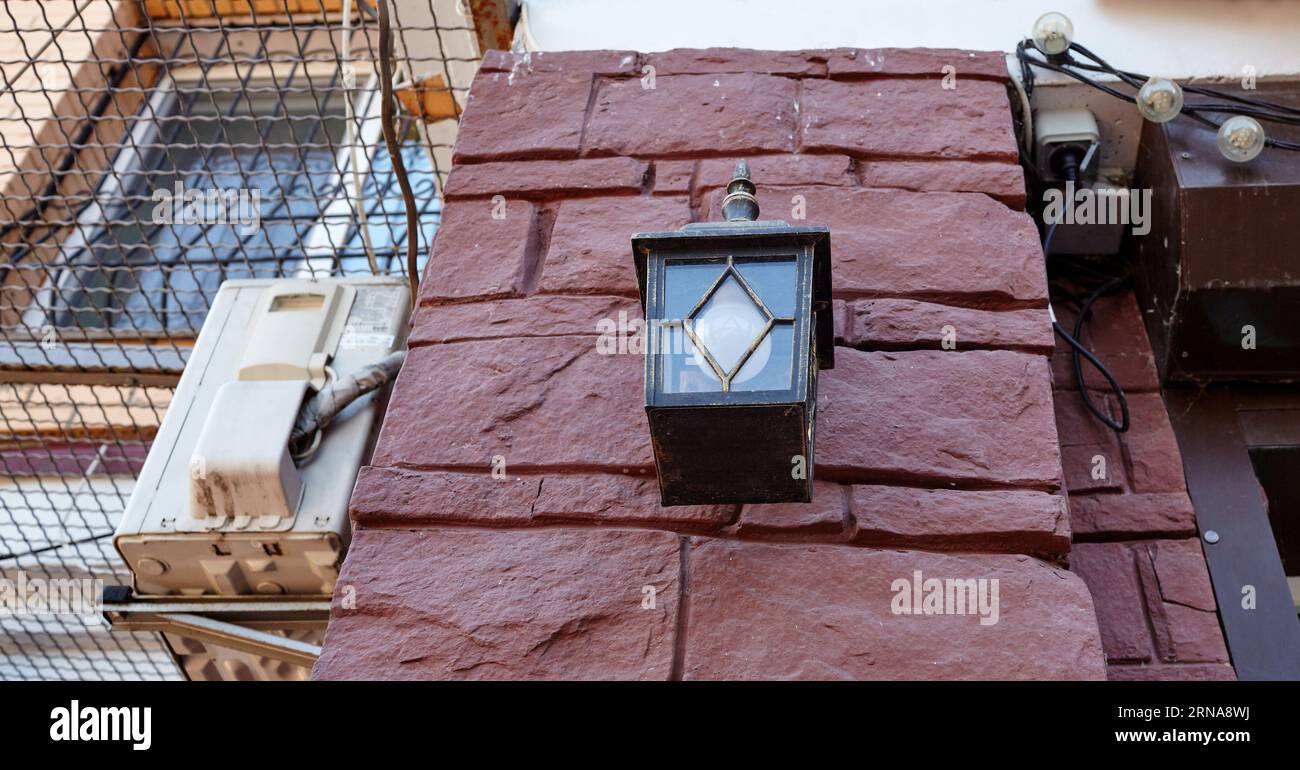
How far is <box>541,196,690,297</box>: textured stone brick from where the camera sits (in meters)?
1.81

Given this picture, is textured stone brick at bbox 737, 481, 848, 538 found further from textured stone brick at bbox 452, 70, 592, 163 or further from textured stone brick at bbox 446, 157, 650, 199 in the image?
textured stone brick at bbox 452, 70, 592, 163

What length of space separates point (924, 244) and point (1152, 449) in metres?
0.45

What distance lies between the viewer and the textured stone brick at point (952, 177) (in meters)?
1.90

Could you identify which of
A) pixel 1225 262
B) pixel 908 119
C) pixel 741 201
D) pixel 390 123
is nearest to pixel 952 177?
pixel 908 119

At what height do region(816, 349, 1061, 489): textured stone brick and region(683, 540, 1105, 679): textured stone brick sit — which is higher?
region(816, 349, 1061, 489): textured stone brick

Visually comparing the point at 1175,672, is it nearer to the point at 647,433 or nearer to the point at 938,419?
the point at 938,419

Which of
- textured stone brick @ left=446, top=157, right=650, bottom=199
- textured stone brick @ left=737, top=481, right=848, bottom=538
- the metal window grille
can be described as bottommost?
textured stone brick @ left=737, top=481, right=848, bottom=538

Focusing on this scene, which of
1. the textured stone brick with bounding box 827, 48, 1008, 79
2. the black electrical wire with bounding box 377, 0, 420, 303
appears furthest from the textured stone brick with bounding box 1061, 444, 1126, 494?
the black electrical wire with bounding box 377, 0, 420, 303

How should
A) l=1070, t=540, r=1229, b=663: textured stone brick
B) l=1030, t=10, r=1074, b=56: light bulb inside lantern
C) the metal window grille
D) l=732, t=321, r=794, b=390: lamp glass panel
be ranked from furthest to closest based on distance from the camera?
the metal window grille, l=1030, t=10, r=1074, b=56: light bulb inside lantern, l=1070, t=540, r=1229, b=663: textured stone brick, l=732, t=321, r=794, b=390: lamp glass panel

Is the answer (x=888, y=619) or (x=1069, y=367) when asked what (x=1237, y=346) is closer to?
(x=1069, y=367)

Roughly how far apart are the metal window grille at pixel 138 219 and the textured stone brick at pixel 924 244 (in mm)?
749

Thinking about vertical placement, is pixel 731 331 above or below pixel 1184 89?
below

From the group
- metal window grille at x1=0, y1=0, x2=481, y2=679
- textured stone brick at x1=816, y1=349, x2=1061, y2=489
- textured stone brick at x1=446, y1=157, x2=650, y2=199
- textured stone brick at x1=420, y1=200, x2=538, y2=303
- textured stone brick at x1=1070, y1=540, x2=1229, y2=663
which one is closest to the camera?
textured stone brick at x1=816, y1=349, x2=1061, y2=489

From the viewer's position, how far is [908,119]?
6.57 ft
